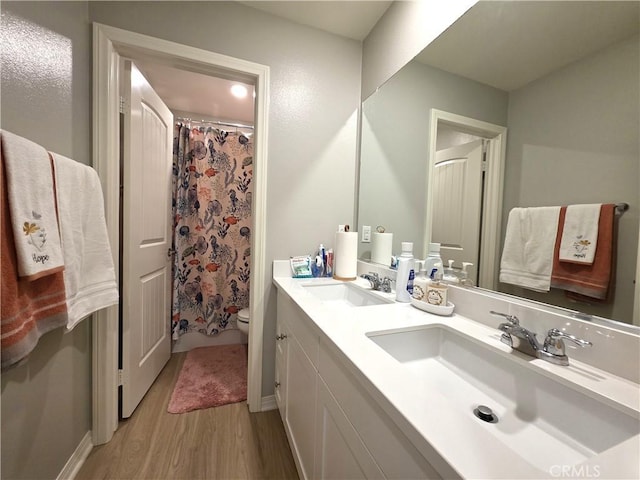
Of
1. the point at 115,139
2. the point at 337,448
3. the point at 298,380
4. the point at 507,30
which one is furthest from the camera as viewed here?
the point at 115,139

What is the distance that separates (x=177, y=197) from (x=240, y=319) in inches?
46.4

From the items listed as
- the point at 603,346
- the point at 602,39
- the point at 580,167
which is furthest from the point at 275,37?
the point at 603,346

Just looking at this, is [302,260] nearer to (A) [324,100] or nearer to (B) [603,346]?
(A) [324,100]

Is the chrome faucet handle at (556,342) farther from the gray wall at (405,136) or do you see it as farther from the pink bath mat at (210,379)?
the pink bath mat at (210,379)

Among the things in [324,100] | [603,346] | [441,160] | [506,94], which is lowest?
[603,346]

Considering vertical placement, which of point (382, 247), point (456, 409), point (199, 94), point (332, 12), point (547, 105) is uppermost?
point (332, 12)

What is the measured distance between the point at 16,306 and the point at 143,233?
87 centimetres

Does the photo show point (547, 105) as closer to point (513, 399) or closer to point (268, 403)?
point (513, 399)

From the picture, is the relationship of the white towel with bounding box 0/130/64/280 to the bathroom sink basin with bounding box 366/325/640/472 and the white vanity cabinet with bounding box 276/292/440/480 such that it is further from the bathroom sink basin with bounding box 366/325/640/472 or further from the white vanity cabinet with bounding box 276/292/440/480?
the bathroom sink basin with bounding box 366/325/640/472

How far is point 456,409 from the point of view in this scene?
1.42ft

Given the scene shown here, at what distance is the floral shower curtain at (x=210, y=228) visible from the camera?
2.15 meters

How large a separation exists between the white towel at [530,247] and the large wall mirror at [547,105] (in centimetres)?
2

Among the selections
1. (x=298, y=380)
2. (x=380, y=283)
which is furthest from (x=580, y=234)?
(x=298, y=380)

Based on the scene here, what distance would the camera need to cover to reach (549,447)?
0.49 meters
